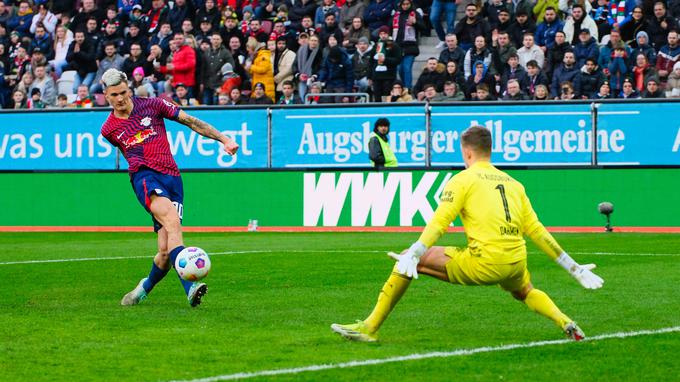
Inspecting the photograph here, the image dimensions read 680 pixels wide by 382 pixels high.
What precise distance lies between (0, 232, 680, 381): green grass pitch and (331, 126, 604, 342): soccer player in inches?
17.6

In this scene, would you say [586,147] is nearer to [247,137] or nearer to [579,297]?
[247,137]

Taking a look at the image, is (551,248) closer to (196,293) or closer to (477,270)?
(477,270)

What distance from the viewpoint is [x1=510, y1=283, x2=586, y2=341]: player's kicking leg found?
29.1ft

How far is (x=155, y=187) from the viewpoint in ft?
38.0

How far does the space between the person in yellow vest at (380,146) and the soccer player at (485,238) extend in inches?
598

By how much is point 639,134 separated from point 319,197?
236 inches

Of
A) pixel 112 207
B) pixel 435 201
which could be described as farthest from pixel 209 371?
pixel 112 207

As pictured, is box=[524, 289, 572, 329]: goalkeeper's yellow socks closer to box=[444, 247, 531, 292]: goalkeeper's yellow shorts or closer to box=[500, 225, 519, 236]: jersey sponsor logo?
box=[444, 247, 531, 292]: goalkeeper's yellow shorts

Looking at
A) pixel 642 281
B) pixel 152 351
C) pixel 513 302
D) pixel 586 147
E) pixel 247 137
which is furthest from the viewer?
pixel 247 137

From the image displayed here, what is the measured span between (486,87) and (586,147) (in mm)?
2349

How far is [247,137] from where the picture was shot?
2555cm

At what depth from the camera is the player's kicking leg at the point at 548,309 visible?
29.1 feet

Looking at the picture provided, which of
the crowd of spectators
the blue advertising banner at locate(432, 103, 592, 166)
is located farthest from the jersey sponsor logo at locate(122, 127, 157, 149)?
the crowd of spectators

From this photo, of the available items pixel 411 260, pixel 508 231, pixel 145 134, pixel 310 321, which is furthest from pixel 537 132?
pixel 411 260
